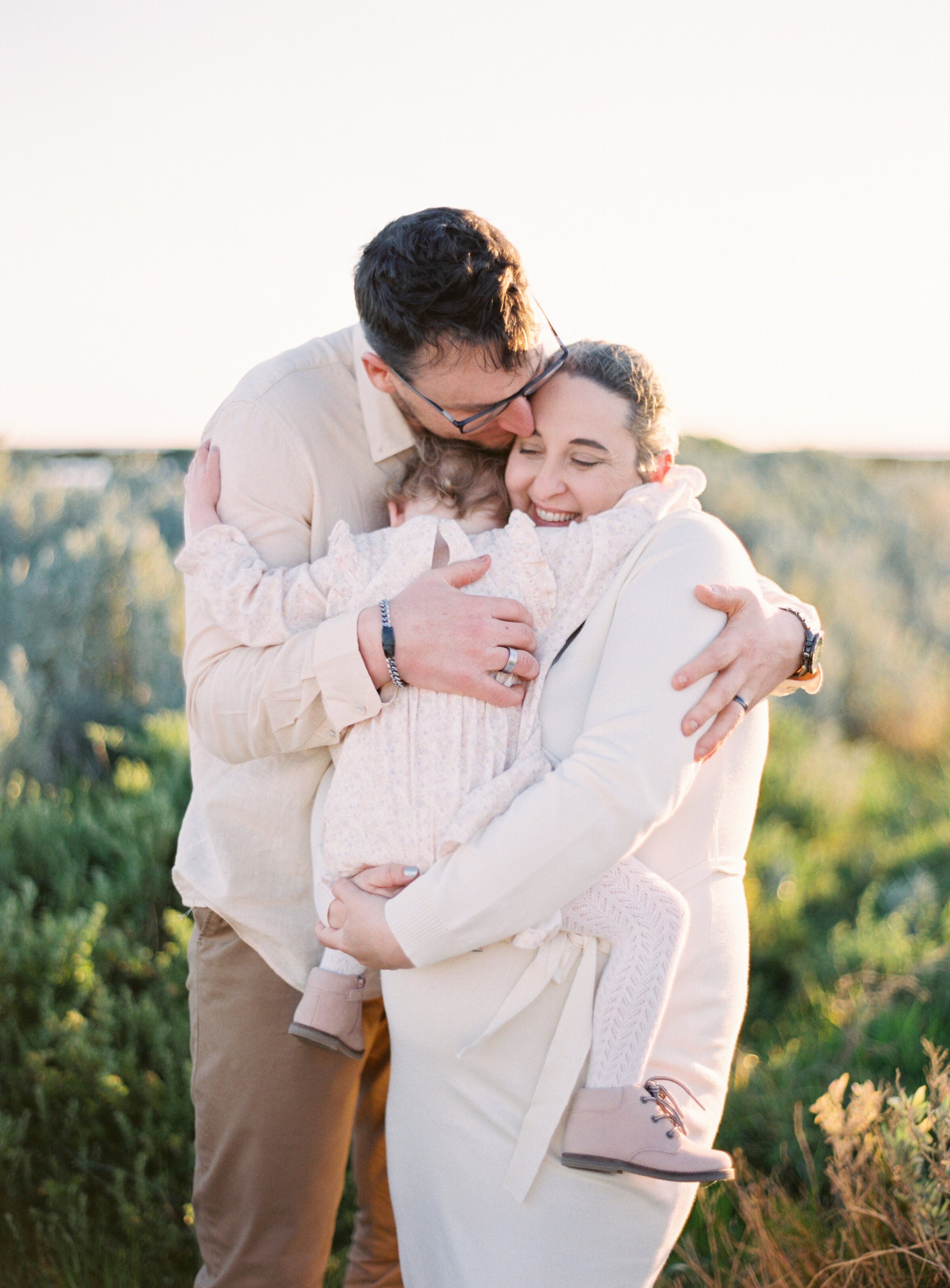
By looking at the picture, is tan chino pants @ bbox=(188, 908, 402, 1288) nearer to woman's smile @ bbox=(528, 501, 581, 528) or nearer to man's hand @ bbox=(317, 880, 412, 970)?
man's hand @ bbox=(317, 880, 412, 970)

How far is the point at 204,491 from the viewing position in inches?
80.0

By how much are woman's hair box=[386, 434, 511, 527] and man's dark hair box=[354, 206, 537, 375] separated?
0.21m

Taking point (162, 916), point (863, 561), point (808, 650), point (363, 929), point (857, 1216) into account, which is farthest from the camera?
point (863, 561)

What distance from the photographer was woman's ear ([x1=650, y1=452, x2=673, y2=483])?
6.96 ft

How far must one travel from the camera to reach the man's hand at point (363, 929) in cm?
172

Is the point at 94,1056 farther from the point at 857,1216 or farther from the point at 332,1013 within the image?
the point at 857,1216

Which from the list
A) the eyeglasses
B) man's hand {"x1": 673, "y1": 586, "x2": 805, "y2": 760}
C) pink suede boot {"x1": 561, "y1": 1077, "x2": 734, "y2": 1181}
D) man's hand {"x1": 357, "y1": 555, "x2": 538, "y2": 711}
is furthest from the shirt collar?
pink suede boot {"x1": 561, "y1": 1077, "x2": 734, "y2": 1181}

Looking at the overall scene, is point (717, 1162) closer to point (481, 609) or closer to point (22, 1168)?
point (481, 609)

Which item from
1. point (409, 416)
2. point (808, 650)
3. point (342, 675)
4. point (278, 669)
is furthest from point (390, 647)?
point (808, 650)

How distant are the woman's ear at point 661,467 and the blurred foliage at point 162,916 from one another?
4.74ft

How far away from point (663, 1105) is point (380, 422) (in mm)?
1428

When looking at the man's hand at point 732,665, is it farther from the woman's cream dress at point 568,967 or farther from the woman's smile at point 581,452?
the woman's smile at point 581,452

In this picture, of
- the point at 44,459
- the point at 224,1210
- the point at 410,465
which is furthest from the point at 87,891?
the point at 44,459

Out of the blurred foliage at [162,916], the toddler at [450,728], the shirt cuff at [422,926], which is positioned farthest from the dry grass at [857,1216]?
the shirt cuff at [422,926]
